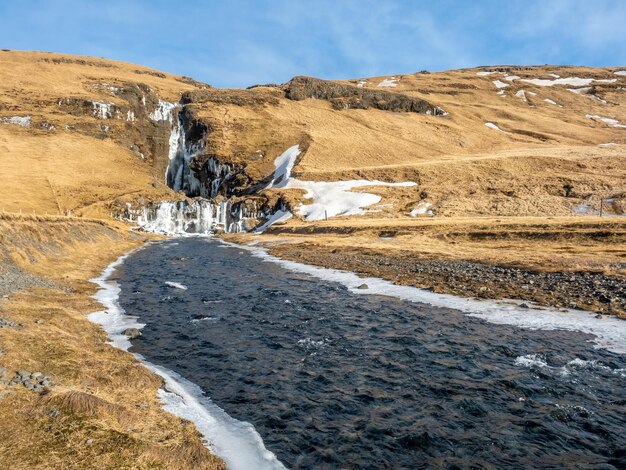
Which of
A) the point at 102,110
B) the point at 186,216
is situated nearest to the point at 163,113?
the point at 102,110

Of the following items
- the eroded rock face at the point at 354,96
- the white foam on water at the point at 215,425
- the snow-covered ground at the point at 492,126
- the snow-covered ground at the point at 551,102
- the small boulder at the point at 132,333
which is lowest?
the small boulder at the point at 132,333

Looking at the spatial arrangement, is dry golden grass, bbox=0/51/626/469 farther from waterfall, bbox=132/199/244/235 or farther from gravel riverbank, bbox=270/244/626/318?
waterfall, bbox=132/199/244/235

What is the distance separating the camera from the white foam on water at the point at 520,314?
13.6m

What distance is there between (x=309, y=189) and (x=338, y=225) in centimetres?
→ 2604

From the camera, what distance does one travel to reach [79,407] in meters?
7.23

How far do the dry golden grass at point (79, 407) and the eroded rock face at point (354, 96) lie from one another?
135801 millimetres

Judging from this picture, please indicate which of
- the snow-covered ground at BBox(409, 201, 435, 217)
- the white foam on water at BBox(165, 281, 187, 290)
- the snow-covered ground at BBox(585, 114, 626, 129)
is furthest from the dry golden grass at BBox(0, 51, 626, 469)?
the snow-covered ground at BBox(585, 114, 626, 129)

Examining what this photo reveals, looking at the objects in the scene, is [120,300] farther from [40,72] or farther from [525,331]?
[40,72]

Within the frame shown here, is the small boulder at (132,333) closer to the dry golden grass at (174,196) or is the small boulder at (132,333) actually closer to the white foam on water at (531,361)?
the dry golden grass at (174,196)

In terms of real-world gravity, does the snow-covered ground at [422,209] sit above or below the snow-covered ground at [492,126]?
below

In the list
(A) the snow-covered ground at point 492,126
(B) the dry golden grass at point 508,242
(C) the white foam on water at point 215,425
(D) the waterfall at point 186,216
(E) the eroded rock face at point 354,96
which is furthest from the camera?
(E) the eroded rock face at point 354,96

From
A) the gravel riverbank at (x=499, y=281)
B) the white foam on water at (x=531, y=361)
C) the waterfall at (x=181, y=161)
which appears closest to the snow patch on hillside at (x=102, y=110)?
the waterfall at (x=181, y=161)

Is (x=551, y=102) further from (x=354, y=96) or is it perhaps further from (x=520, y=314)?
(x=520, y=314)

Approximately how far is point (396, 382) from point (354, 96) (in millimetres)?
143108
